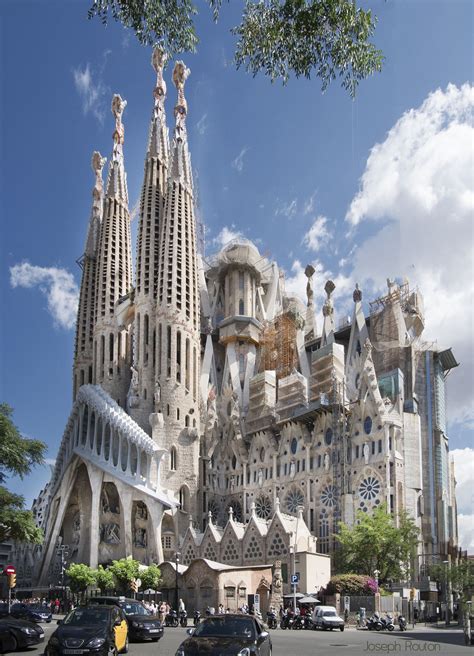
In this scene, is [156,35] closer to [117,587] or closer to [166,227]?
[117,587]

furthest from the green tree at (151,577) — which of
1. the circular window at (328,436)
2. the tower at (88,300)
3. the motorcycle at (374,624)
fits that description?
the tower at (88,300)

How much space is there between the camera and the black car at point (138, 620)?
2116 centimetres

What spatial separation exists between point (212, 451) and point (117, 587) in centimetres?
1939

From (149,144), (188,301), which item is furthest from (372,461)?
(149,144)

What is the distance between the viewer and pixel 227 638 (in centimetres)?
1286

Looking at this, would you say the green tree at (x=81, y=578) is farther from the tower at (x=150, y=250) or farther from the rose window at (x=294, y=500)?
the rose window at (x=294, y=500)

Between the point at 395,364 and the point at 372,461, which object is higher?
the point at 395,364

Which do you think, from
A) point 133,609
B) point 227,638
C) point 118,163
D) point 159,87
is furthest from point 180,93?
point 227,638

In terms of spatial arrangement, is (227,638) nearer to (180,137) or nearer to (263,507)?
(263,507)

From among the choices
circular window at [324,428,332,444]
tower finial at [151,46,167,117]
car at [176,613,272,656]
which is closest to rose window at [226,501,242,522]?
circular window at [324,428,332,444]

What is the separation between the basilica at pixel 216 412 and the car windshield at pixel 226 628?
117 ft

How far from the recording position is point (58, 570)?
61.7 m

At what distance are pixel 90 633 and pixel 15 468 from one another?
51.9 feet

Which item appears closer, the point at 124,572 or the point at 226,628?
the point at 226,628
